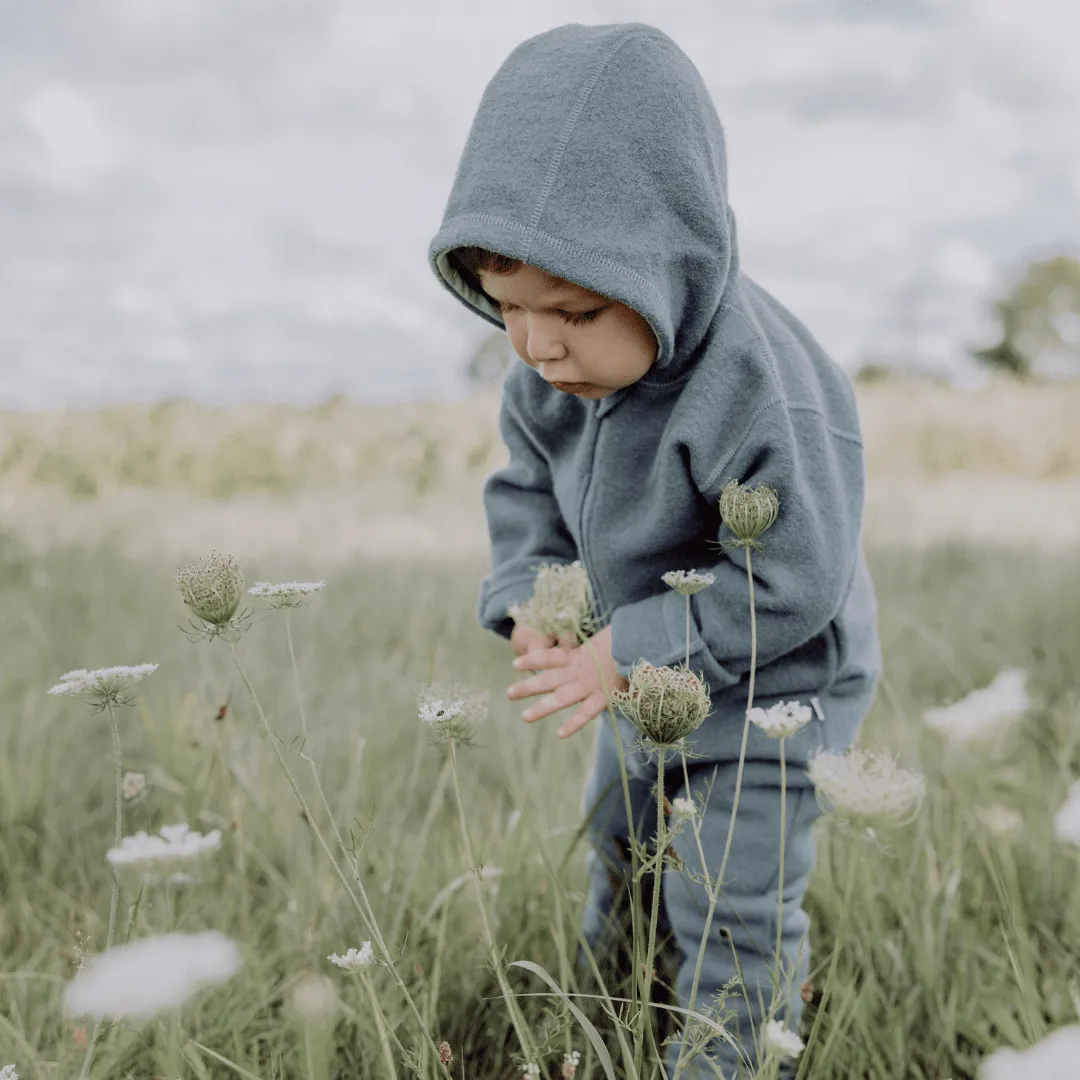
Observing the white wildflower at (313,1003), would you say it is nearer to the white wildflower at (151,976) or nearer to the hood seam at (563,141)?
the white wildflower at (151,976)

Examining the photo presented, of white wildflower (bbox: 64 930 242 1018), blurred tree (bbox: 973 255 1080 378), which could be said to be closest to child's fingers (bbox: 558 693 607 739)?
white wildflower (bbox: 64 930 242 1018)

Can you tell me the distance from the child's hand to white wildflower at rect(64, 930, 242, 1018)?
0.50m

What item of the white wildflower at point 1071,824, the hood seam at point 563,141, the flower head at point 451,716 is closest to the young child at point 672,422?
the hood seam at point 563,141

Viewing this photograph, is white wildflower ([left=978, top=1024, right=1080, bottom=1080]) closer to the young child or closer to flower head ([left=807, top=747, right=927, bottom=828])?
flower head ([left=807, top=747, right=927, bottom=828])

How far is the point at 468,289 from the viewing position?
5.15ft

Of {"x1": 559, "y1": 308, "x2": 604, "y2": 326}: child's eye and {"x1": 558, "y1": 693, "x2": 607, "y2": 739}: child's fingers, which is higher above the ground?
{"x1": 559, "y1": 308, "x2": 604, "y2": 326}: child's eye

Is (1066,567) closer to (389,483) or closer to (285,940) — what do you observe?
(285,940)

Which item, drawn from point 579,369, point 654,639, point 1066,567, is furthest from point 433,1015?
point 1066,567

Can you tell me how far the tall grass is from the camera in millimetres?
1438

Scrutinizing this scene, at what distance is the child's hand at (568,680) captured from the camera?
1314mm

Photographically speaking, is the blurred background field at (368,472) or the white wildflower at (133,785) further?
the blurred background field at (368,472)

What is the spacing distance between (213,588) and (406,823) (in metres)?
1.32

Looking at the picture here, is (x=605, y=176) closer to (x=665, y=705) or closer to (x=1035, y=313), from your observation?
(x=665, y=705)

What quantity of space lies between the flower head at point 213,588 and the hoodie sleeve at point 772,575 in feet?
1.72
